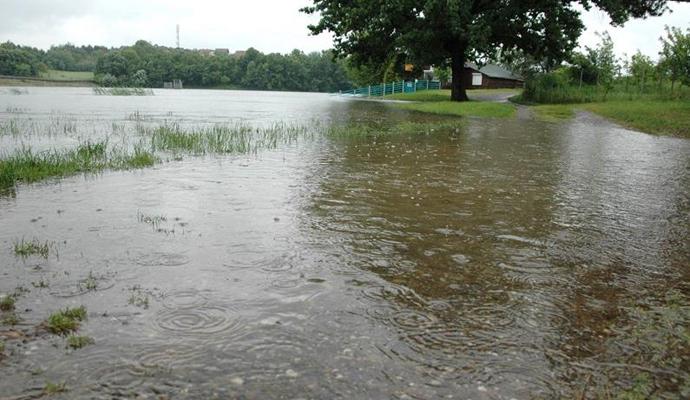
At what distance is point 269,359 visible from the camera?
161 inches

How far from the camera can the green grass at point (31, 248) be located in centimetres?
622

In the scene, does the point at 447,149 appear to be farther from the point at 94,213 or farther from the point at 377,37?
the point at 377,37

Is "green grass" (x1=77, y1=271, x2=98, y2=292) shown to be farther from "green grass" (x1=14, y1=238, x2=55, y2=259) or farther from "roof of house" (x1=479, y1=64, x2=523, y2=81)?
"roof of house" (x1=479, y1=64, x2=523, y2=81)

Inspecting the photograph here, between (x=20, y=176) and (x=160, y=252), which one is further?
(x=20, y=176)

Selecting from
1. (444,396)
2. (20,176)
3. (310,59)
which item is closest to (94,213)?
(20,176)

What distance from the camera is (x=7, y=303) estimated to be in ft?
15.8

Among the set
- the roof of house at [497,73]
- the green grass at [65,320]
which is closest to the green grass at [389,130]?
the green grass at [65,320]

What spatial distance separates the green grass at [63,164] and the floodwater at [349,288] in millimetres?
713

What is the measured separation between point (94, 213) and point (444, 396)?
662 cm

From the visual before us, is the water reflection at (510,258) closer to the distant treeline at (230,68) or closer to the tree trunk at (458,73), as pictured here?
the tree trunk at (458,73)

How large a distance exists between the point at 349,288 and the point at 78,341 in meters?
2.57

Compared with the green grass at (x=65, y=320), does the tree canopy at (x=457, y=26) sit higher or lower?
higher

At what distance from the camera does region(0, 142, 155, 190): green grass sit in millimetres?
10672

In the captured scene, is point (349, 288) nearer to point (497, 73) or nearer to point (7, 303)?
point (7, 303)
